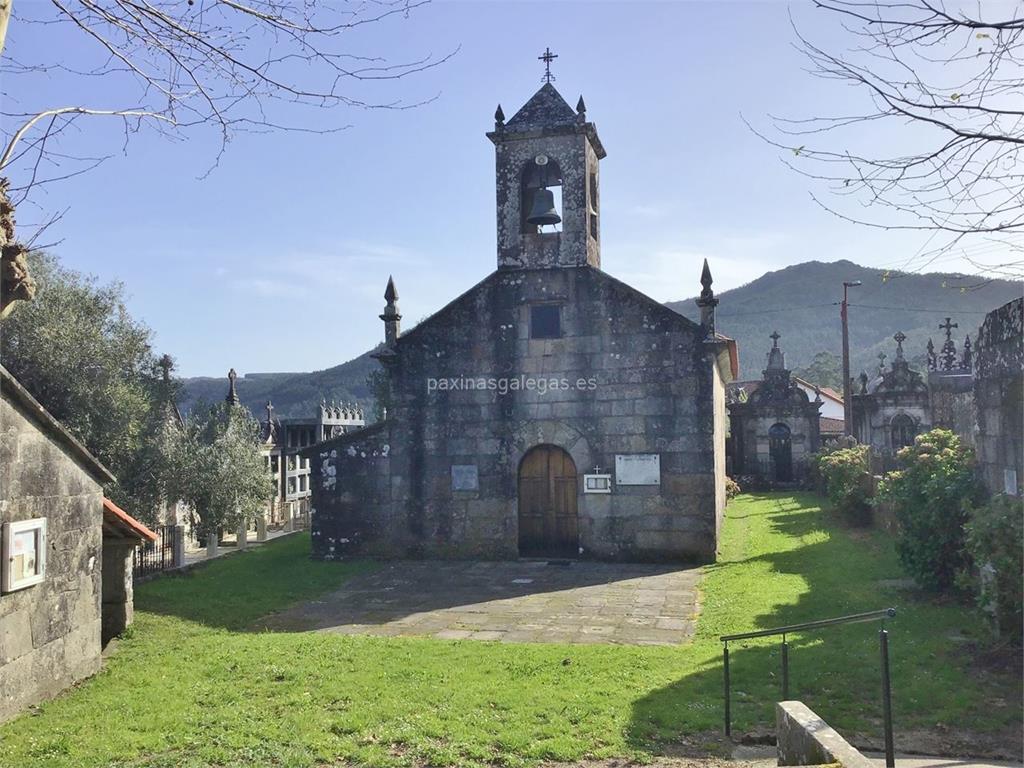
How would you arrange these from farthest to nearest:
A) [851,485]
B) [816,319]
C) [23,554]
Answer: [816,319] < [851,485] < [23,554]

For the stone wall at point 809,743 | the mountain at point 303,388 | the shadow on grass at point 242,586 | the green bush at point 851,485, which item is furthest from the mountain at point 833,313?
the stone wall at point 809,743

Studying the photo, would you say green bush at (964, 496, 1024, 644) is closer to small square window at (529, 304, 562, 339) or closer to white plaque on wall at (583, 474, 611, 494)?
white plaque on wall at (583, 474, 611, 494)

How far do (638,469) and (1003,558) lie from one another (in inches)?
326

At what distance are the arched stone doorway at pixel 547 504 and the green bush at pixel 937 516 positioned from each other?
21.7ft

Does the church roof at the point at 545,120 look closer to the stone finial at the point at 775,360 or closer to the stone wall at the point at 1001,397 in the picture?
the stone wall at the point at 1001,397

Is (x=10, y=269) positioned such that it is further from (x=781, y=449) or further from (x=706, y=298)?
(x=781, y=449)

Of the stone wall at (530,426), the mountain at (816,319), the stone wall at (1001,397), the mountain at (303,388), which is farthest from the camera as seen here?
the mountain at (816,319)

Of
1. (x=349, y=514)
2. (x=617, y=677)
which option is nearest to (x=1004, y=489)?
(x=617, y=677)

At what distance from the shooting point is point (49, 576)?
7805mm

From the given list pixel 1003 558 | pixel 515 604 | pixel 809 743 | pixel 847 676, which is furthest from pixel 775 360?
pixel 809 743

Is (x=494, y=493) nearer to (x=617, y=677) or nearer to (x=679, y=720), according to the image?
(x=617, y=677)

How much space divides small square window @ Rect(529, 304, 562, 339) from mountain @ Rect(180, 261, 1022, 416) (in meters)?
46.4

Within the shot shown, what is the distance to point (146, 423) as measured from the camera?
1884cm

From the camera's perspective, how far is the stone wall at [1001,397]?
8547 mm
